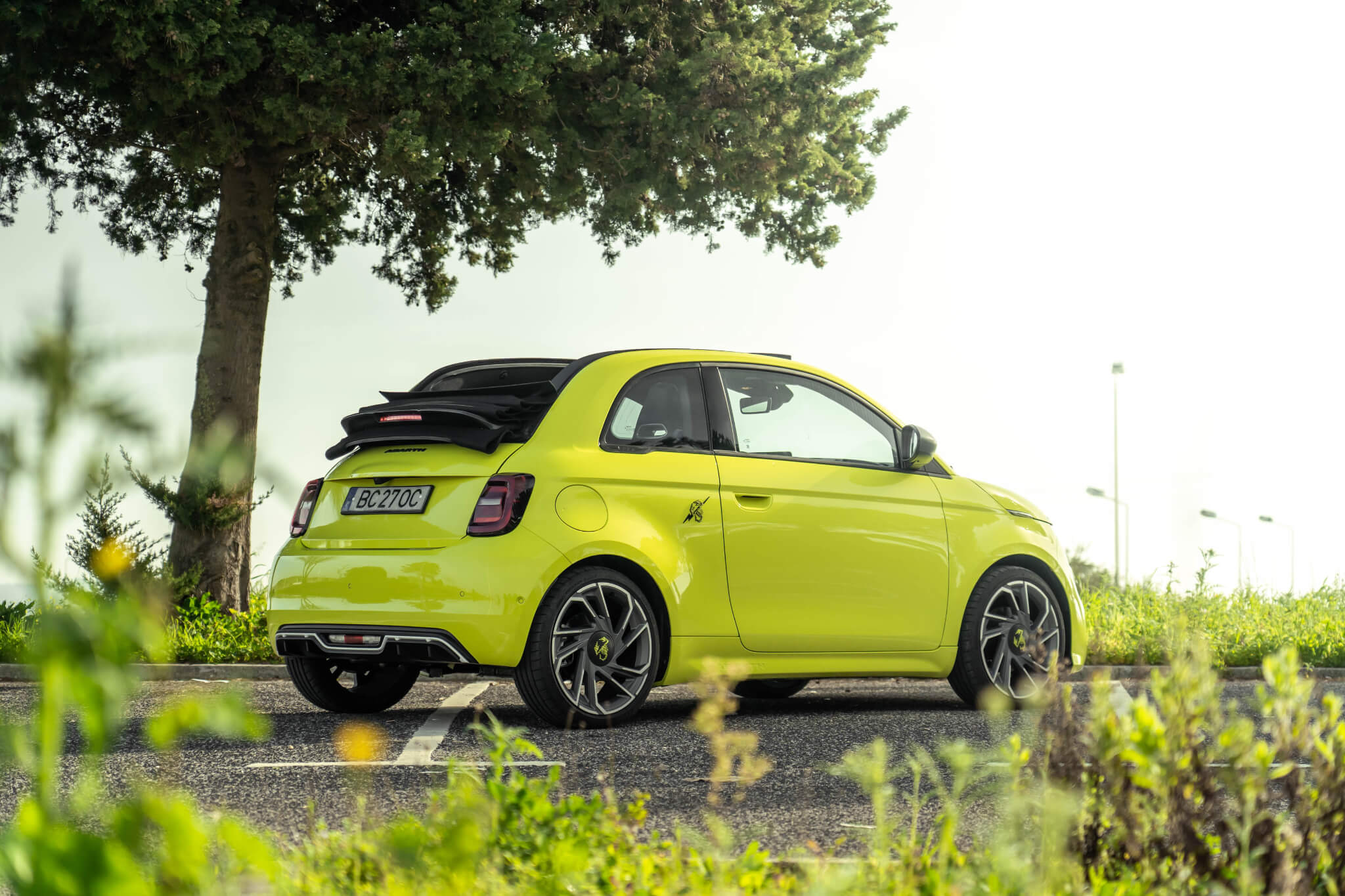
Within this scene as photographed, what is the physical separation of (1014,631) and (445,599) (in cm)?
360

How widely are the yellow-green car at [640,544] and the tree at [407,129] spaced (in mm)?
5672

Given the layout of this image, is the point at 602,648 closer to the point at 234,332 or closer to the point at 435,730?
the point at 435,730

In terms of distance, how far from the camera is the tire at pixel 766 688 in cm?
869

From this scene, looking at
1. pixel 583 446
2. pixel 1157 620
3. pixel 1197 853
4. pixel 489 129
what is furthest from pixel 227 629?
pixel 1197 853

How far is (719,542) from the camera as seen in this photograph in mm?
6855

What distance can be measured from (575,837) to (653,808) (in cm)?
166

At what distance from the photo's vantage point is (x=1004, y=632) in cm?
796

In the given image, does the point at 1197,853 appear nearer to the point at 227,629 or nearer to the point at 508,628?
the point at 508,628

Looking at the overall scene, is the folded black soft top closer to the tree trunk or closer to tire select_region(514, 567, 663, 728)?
tire select_region(514, 567, 663, 728)

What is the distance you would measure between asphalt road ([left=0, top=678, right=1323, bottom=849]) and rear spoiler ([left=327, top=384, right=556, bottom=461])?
1.34 metres

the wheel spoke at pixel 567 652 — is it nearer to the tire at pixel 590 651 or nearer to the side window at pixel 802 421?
the tire at pixel 590 651

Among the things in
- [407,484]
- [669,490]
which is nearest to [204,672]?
[407,484]

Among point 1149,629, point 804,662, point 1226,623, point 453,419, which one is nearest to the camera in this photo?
point 453,419

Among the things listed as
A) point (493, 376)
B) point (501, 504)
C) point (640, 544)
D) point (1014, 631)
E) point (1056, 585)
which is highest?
point (493, 376)
